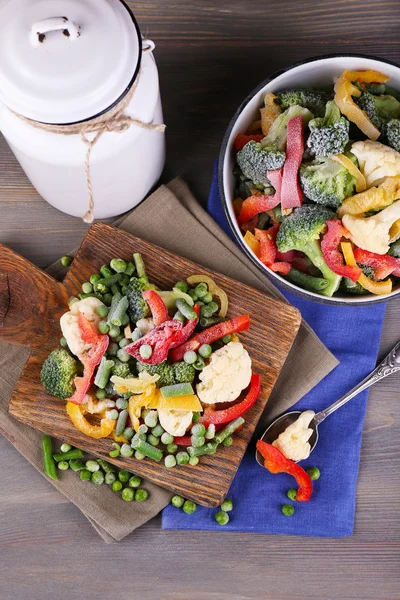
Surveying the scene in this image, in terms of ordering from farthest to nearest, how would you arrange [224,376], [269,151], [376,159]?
[224,376] → [269,151] → [376,159]

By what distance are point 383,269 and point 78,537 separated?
5.43 ft

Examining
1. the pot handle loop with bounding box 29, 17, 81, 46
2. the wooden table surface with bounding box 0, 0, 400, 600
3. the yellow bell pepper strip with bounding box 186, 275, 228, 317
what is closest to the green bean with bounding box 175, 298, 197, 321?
the yellow bell pepper strip with bounding box 186, 275, 228, 317

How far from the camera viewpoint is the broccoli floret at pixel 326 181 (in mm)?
2117

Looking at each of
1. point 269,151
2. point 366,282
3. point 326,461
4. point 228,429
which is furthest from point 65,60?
point 326,461

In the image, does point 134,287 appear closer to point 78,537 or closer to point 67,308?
point 67,308

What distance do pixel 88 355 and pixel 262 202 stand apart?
85 cm

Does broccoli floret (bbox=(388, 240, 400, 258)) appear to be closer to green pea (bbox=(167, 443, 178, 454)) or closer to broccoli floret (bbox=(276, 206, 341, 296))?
broccoli floret (bbox=(276, 206, 341, 296))

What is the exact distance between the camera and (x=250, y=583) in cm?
271

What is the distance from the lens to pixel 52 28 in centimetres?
173

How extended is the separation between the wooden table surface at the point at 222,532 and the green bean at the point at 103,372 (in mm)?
586

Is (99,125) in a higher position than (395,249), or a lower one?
higher

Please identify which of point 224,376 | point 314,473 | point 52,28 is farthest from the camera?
point 314,473

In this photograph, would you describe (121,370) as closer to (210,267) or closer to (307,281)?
(210,267)

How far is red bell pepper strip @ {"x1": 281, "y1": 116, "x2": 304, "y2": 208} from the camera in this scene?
215 cm
